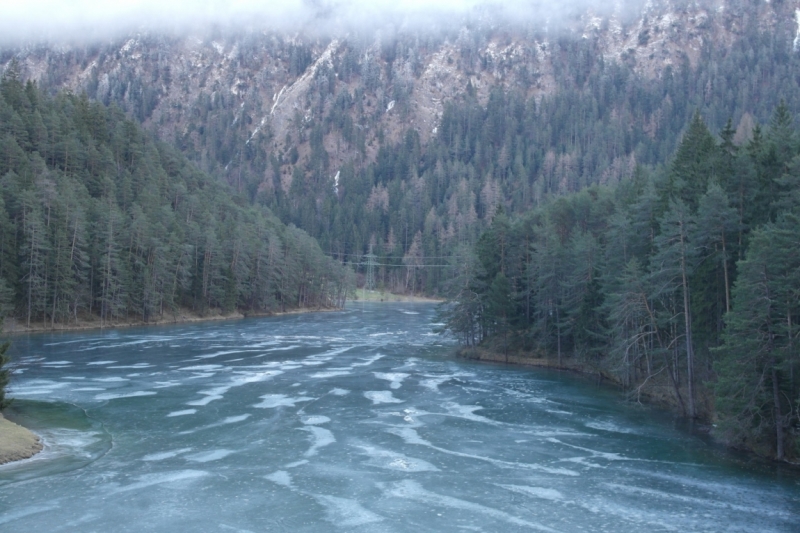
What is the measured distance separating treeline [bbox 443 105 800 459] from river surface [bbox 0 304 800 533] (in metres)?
3.33

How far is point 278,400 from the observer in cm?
4706

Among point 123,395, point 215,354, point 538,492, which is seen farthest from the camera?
point 215,354

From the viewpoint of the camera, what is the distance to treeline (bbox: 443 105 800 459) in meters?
31.8

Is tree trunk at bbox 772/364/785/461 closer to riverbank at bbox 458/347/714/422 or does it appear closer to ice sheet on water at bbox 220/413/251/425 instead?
riverbank at bbox 458/347/714/422

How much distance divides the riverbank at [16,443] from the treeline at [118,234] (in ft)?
134

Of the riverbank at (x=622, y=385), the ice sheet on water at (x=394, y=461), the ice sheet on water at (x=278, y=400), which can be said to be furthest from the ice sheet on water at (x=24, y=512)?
the riverbank at (x=622, y=385)

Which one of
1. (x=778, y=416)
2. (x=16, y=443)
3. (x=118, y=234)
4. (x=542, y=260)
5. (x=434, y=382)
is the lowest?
(x=434, y=382)

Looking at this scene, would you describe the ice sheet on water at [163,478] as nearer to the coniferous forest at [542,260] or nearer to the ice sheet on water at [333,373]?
the coniferous forest at [542,260]

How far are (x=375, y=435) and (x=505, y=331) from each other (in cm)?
3672

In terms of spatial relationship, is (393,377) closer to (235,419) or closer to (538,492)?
(235,419)

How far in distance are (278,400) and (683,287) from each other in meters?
25.5

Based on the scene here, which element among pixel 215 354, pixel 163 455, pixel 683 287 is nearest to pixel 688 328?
pixel 683 287

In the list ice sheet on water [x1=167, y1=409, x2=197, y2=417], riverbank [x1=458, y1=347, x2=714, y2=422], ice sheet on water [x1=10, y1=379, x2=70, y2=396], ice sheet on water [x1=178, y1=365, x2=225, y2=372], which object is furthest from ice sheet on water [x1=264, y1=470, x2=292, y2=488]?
ice sheet on water [x1=178, y1=365, x2=225, y2=372]

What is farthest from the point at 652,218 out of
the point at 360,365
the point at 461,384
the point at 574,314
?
the point at 360,365
